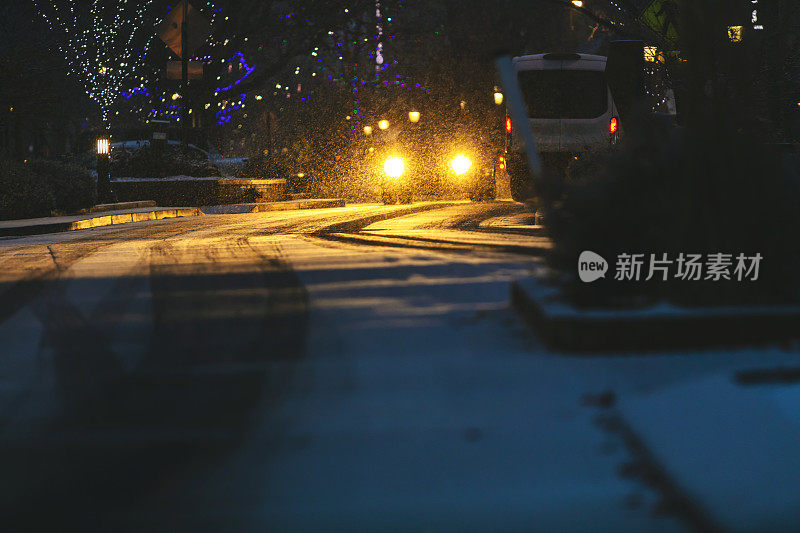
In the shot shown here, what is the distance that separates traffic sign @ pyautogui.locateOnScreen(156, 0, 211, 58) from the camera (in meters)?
27.5

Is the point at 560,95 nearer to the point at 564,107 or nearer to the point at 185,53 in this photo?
the point at 564,107

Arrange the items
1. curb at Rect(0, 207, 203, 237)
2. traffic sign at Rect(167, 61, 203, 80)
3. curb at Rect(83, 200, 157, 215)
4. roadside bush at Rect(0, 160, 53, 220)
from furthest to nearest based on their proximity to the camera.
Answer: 1. traffic sign at Rect(167, 61, 203, 80)
2. curb at Rect(83, 200, 157, 215)
3. roadside bush at Rect(0, 160, 53, 220)
4. curb at Rect(0, 207, 203, 237)

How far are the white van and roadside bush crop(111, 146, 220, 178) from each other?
33.9 ft

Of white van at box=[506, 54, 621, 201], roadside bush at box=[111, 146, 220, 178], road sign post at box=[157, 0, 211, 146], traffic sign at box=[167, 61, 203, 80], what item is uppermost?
road sign post at box=[157, 0, 211, 146]

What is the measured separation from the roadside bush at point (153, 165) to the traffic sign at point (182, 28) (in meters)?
2.83

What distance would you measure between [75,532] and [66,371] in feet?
6.74

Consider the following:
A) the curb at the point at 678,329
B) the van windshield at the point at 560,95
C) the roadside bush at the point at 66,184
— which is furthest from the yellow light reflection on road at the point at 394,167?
the curb at the point at 678,329

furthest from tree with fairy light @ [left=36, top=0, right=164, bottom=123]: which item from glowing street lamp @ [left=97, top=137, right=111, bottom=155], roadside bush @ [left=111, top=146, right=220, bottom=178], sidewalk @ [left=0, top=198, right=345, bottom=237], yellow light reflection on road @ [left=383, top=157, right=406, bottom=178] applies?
yellow light reflection on road @ [left=383, top=157, right=406, bottom=178]

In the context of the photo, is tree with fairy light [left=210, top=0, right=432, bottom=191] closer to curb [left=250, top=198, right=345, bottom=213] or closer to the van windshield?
curb [left=250, top=198, right=345, bottom=213]

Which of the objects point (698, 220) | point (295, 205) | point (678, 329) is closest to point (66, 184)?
point (295, 205)

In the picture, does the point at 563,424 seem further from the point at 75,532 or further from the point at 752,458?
the point at 75,532

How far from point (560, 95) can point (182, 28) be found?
10.7 meters

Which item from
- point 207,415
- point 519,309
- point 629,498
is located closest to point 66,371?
point 207,415

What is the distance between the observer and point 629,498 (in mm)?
4016
